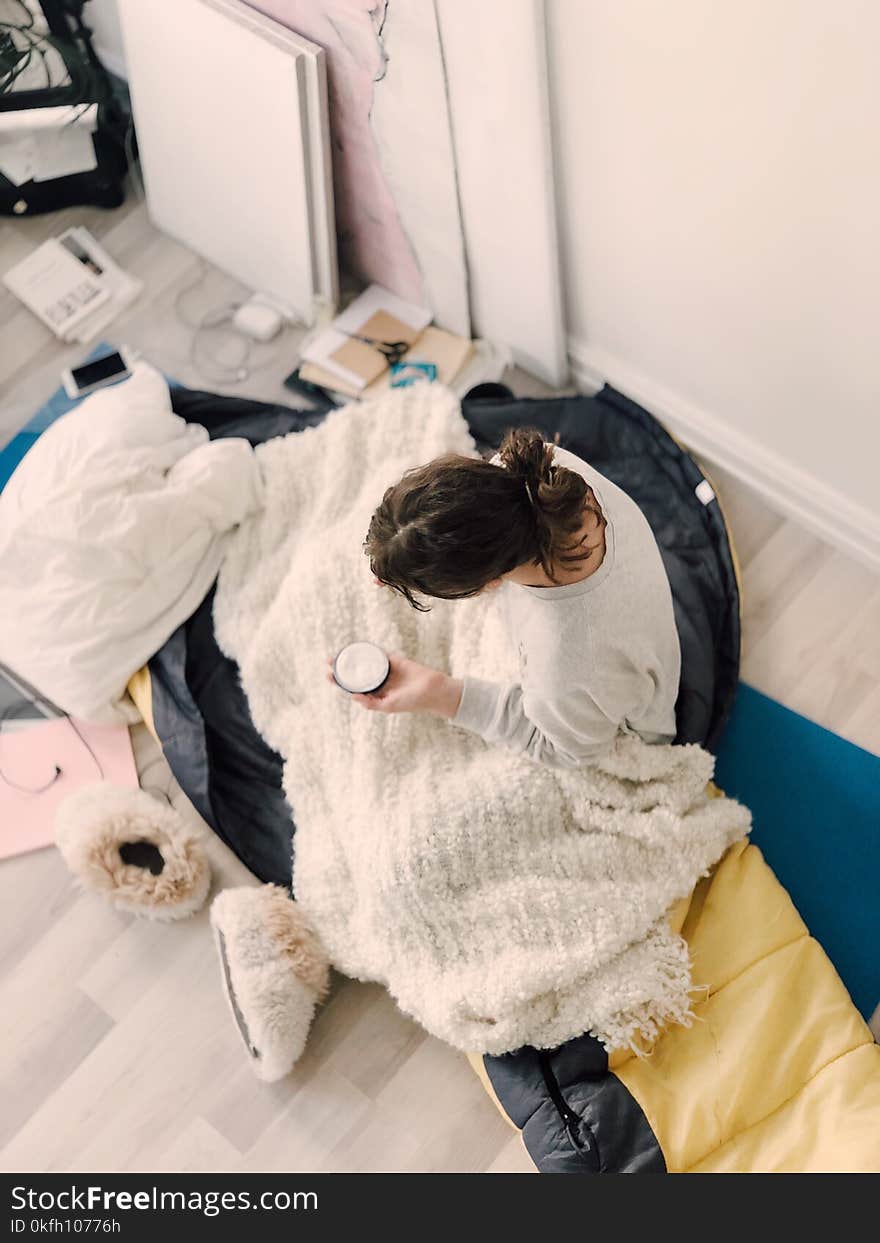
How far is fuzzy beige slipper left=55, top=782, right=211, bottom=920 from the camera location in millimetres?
1762

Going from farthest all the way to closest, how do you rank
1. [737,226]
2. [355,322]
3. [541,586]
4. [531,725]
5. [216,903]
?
[355,322]
[216,903]
[737,226]
[531,725]
[541,586]

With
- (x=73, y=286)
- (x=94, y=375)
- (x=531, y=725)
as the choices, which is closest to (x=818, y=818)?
(x=531, y=725)

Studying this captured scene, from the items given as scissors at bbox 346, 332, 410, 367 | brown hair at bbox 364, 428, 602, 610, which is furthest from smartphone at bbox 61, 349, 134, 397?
brown hair at bbox 364, 428, 602, 610

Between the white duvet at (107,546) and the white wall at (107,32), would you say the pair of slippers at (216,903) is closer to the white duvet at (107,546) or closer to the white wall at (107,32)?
the white duvet at (107,546)

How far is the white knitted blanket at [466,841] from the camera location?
1536 millimetres

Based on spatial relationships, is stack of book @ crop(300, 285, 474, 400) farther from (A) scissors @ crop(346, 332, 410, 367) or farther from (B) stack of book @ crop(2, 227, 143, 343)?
(B) stack of book @ crop(2, 227, 143, 343)

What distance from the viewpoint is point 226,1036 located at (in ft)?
5.74

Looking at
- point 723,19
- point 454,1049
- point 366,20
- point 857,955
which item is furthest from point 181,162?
point 857,955

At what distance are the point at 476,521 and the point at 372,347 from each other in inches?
43.5

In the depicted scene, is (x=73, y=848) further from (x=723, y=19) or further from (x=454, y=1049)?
(x=723, y=19)

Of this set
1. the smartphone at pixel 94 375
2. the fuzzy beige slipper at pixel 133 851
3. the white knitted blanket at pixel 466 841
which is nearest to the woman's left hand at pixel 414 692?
the white knitted blanket at pixel 466 841

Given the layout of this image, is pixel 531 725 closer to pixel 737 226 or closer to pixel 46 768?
pixel 737 226

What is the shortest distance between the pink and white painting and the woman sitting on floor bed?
0.75 meters
